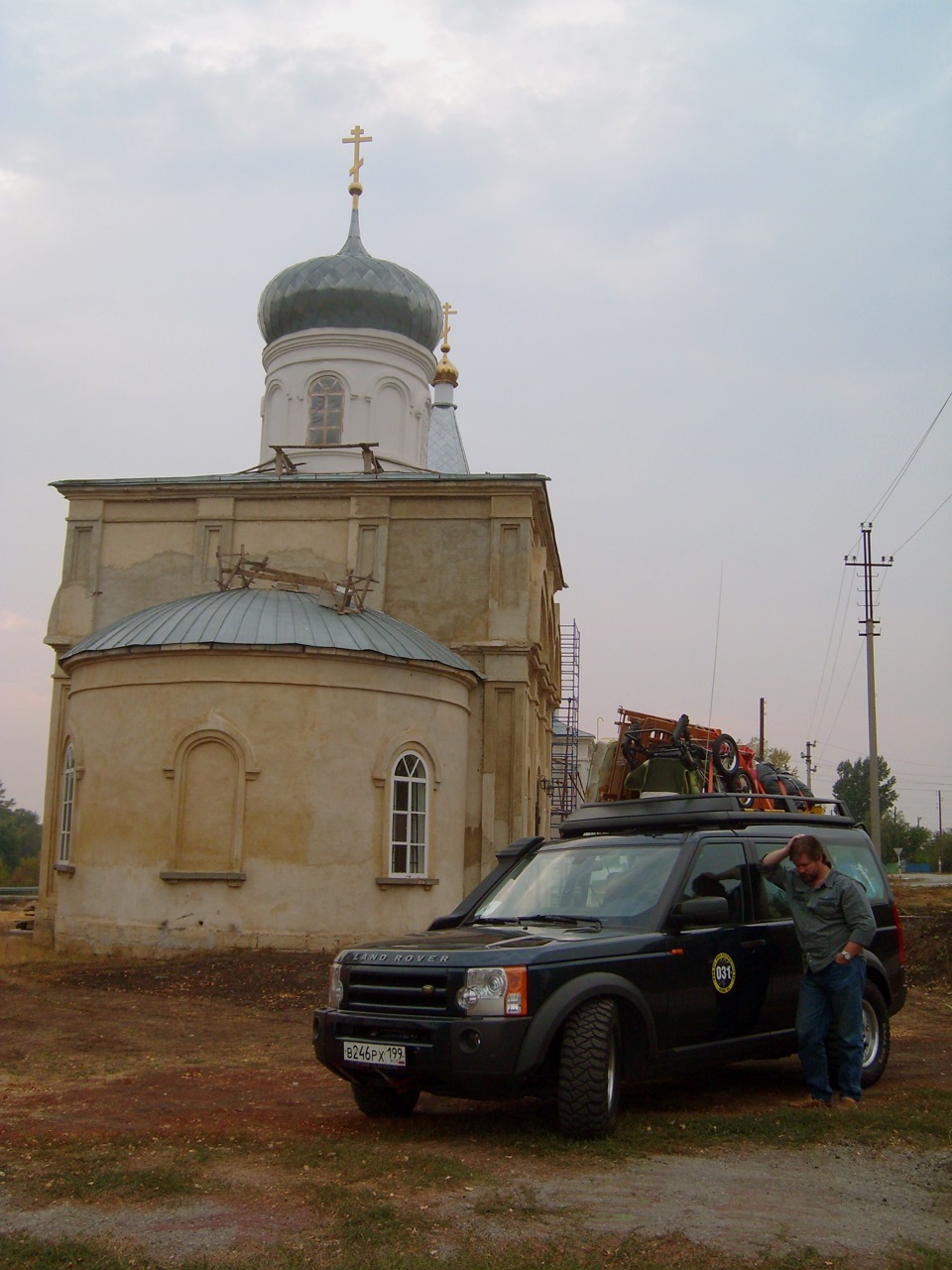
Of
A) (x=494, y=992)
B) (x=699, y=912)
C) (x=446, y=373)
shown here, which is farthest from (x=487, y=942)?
(x=446, y=373)

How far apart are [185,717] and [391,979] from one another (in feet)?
38.8

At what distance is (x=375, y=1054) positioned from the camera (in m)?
7.00

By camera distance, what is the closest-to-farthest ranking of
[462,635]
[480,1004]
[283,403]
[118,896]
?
[480,1004] → [118,896] → [462,635] → [283,403]

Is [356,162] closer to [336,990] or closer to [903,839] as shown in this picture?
[336,990]

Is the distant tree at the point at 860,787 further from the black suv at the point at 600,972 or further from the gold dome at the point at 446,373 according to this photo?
the black suv at the point at 600,972

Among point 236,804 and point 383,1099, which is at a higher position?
point 236,804

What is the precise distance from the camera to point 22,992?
14.8m

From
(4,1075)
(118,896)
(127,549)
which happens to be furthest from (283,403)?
(4,1075)

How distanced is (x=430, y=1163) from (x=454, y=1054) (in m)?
0.58

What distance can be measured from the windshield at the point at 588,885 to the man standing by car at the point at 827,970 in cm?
87

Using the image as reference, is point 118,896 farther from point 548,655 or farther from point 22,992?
point 548,655

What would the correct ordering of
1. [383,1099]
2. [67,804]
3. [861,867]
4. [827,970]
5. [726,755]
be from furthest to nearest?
[67,804] < [726,755] < [861,867] < [827,970] < [383,1099]

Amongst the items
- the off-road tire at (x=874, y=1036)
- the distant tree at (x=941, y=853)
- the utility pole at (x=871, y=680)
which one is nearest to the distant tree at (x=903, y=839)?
the distant tree at (x=941, y=853)

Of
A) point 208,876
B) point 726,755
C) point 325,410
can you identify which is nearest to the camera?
point 726,755
